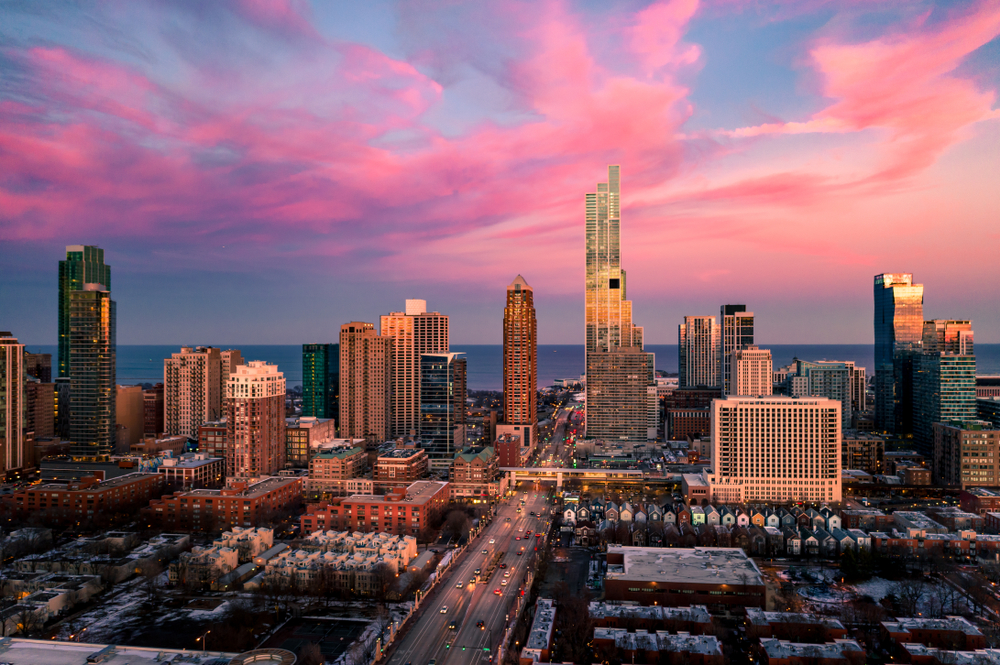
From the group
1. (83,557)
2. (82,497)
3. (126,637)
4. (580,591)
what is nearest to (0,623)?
(126,637)

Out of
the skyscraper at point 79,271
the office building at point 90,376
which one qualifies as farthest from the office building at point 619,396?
the skyscraper at point 79,271

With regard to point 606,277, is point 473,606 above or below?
below

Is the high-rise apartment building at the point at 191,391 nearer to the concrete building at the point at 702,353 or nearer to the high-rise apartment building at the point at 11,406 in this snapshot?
the high-rise apartment building at the point at 11,406

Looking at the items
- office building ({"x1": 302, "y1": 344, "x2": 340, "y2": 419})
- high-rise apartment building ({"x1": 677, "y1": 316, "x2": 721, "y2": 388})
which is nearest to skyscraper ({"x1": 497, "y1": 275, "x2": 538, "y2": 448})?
office building ({"x1": 302, "y1": 344, "x2": 340, "y2": 419})

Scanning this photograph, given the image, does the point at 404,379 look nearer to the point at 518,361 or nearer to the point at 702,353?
the point at 518,361

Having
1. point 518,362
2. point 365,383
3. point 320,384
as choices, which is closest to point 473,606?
point 518,362
